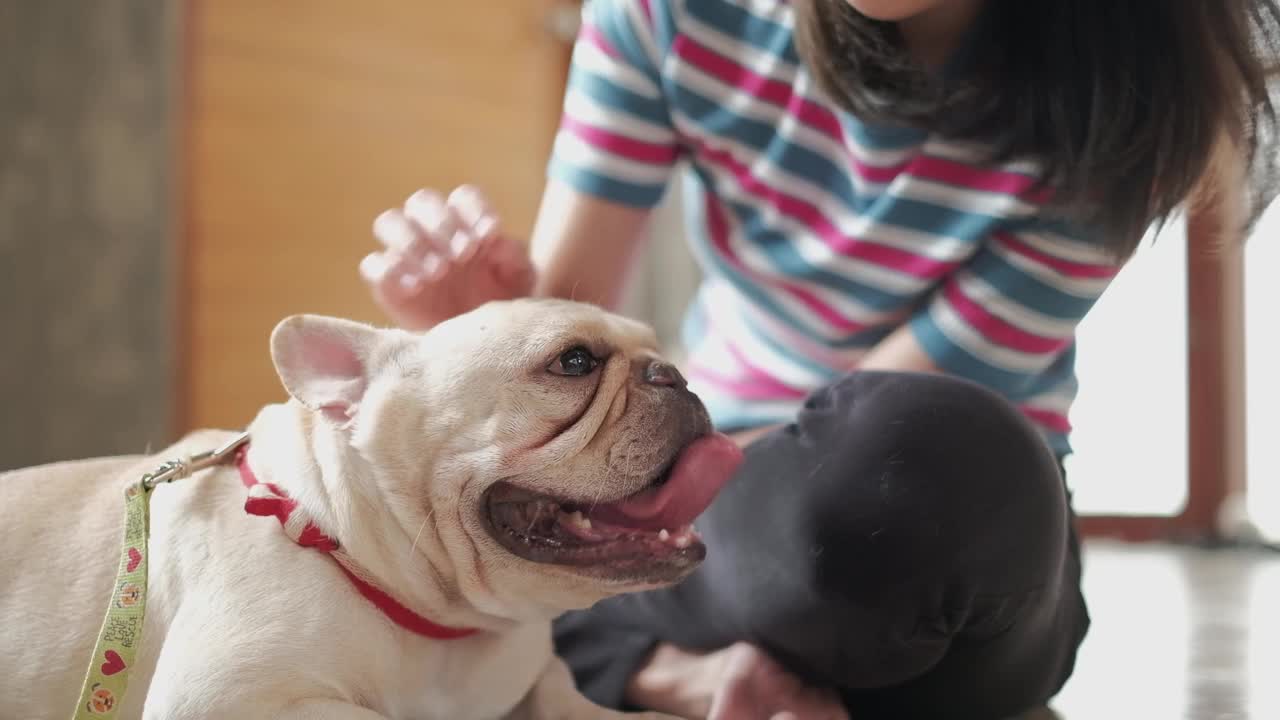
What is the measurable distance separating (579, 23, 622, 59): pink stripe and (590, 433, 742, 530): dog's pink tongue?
46 cm

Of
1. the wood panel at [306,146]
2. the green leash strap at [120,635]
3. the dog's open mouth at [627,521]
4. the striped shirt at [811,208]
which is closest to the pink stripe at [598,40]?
the striped shirt at [811,208]

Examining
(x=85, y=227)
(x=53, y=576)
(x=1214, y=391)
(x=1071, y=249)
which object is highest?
(x=1071, y=249)

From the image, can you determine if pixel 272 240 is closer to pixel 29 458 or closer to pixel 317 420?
pixel 29 458

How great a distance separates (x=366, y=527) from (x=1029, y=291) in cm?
58

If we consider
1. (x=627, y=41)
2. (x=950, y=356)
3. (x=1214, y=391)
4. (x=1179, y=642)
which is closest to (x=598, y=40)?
(x=627, y=41)

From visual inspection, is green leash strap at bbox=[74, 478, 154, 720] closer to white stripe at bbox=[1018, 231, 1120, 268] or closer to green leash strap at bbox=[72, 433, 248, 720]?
green leash strap at bbox=[72, 433, 248, 720]

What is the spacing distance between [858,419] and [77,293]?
1383 mm

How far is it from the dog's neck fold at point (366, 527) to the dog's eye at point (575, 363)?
129 mm

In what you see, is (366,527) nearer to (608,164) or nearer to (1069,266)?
(608,164)

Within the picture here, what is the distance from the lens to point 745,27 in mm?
1146

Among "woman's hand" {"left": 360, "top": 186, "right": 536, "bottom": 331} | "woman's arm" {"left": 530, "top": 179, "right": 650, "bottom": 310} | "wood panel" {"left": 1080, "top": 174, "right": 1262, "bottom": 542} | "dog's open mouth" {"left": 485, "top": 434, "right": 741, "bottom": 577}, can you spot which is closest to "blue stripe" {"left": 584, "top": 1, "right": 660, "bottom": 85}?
"woman's arm" {"left": 530, "top": 179, "right": 650, "bottom": 310}

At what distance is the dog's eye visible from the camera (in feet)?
2.77

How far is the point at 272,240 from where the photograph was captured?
207 cm

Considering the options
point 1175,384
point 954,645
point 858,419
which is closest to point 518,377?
point 858,419
